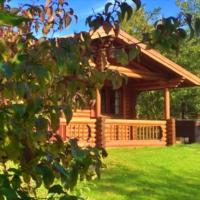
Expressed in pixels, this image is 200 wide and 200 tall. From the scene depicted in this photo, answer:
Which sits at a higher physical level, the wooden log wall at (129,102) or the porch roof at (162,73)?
the porch roof at (162,73)

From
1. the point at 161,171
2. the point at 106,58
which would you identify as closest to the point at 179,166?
the point at 161,171

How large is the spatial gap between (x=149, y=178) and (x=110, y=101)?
13.0 m

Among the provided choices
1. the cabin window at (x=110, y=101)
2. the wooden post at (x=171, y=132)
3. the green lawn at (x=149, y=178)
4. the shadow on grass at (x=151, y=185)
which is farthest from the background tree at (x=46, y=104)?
the cabin window at (x=110, y=101)

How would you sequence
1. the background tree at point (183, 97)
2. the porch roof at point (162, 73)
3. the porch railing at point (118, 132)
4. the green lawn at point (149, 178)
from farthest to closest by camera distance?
the background tree at point (183, 97) < the porch roof at point (162, 73) < the porch railing at point (118, 132) < the green lawn at point (149, 178)

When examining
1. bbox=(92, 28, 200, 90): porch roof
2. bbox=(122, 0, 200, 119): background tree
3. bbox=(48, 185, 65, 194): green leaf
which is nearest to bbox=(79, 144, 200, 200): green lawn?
bbox=(92, 28, 200, 90): porch roof

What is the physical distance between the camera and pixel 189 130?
27375mm

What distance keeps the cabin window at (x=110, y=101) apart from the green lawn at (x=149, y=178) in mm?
8114

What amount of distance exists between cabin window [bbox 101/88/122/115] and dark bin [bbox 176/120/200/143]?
215 inches

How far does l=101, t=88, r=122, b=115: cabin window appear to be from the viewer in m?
23.0

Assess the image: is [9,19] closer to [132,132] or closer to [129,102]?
[132,132]

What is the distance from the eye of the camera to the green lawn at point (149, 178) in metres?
8.59

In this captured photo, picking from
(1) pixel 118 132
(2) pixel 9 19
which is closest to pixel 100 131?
(1) pixel 118 132

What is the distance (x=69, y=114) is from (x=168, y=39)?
0.62 meters

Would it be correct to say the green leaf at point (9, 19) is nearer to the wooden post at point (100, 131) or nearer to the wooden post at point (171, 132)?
the wooden post at point (100, 131)
